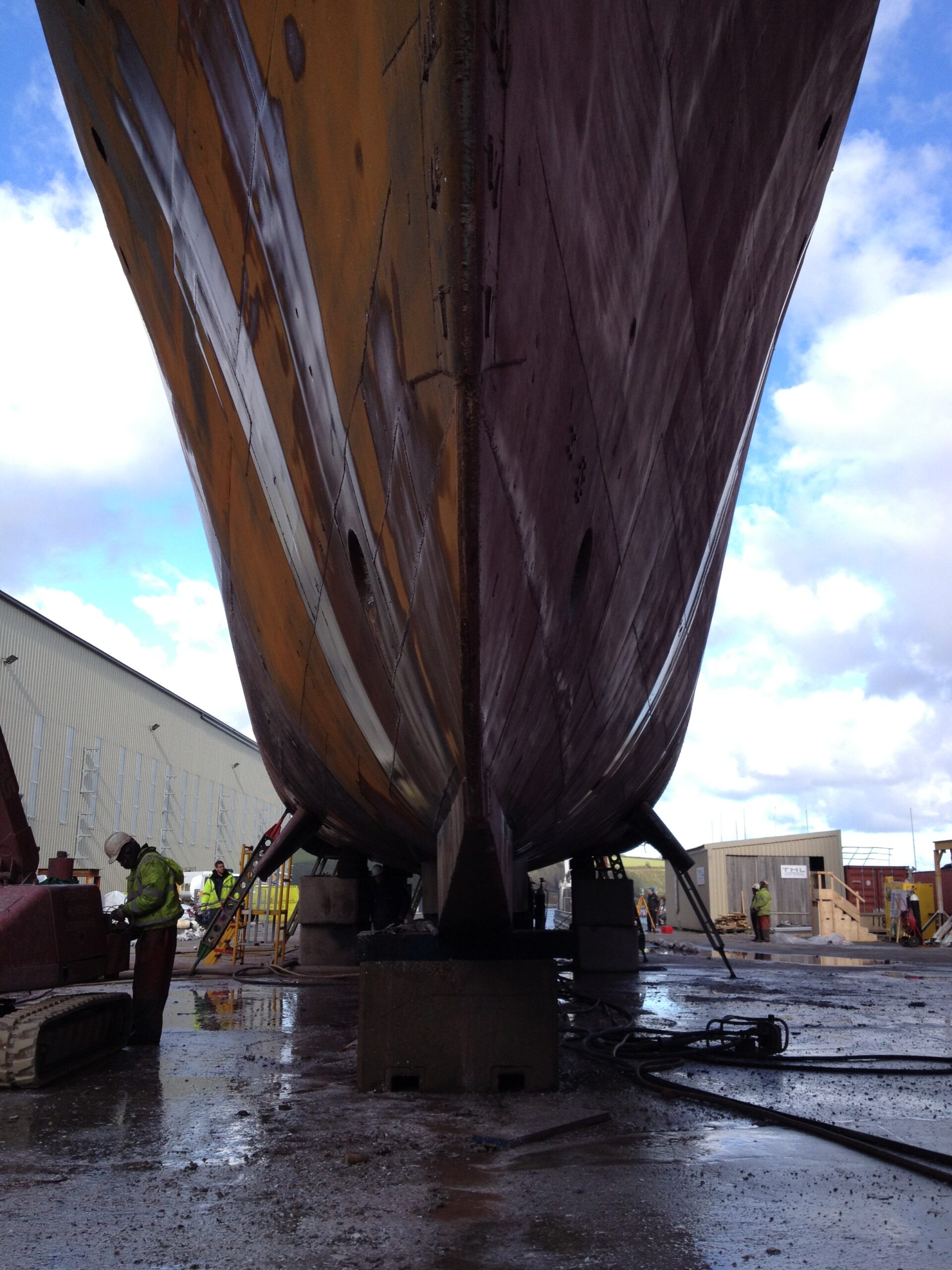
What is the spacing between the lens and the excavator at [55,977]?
485cm

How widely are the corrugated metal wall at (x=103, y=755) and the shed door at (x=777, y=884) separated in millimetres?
19779

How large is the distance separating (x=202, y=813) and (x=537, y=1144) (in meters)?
43.7

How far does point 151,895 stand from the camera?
6180 mm

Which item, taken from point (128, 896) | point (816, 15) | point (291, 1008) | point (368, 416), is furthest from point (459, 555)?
point (291, 1008)

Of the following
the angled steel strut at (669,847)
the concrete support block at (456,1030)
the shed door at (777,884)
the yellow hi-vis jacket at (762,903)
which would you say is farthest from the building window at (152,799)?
the concrete support block at (456,1030)

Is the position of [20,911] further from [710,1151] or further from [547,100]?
[547,100]

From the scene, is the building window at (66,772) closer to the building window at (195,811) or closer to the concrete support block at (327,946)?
the building window at (195,811)

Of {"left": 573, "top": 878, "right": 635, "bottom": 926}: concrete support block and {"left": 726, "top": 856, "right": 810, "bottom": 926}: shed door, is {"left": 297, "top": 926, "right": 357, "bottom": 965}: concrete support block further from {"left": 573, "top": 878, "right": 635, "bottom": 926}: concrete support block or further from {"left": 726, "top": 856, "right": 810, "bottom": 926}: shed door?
{"left": 726, "top": 856, "right": 810, "bottom": 926}: shed door

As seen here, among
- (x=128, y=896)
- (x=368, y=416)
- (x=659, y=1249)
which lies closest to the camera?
(x=659, y=1249)

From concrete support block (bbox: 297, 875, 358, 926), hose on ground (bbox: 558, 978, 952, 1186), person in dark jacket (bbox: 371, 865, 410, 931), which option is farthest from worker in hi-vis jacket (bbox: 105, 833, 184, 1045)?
person in dark jacket (bbox: 371, 865, 410, 931)

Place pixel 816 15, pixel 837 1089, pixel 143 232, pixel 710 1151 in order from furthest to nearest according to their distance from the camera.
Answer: pixel 837 1089
pixel 143 232
pixel 816 15
pixel 710 1151

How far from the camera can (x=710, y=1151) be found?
11.7 feet

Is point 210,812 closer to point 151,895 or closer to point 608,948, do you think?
point 608,948

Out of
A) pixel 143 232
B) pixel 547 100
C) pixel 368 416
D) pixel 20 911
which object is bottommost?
pixel 20 911
